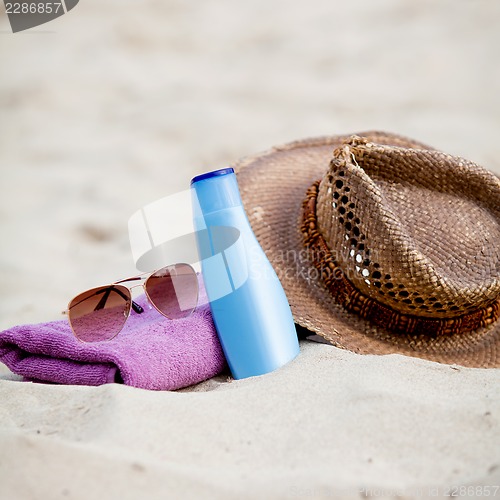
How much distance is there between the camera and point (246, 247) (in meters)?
1.16

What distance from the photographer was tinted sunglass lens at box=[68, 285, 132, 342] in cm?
114

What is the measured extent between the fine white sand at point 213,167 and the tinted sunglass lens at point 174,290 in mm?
179

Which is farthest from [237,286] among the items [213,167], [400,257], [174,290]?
[213,167]

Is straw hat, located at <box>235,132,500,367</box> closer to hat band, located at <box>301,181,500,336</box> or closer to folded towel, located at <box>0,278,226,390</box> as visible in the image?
hat band, located at <box>301,181,500,336</box>

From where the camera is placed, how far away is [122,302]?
1228 mm

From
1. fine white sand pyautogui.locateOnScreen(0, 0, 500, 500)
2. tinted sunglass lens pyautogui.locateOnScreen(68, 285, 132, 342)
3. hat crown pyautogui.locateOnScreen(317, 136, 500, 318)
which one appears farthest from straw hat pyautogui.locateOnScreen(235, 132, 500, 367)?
tinted sunglass lens pyautogui.locateOnScreen(68, 285, 132, 342)

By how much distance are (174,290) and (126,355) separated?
0.25 meters

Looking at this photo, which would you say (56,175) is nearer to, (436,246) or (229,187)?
(229,187)

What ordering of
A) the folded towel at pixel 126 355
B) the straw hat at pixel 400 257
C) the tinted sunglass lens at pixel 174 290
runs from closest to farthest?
the folded towel at pixel 126 355, the straw hat at pixel 400 257, the tinted sunglass lens at pixel 174 290

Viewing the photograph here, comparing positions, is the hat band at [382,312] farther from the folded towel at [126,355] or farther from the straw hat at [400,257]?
the folded towel at [126,355]

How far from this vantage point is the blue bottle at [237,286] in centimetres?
112

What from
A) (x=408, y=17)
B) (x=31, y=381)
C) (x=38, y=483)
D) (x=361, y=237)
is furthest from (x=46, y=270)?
(x=408, y=17)

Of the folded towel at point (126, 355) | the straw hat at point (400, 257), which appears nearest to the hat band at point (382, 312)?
the straw hat at point (400, 257)

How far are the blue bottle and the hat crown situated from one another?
17 centimetres
